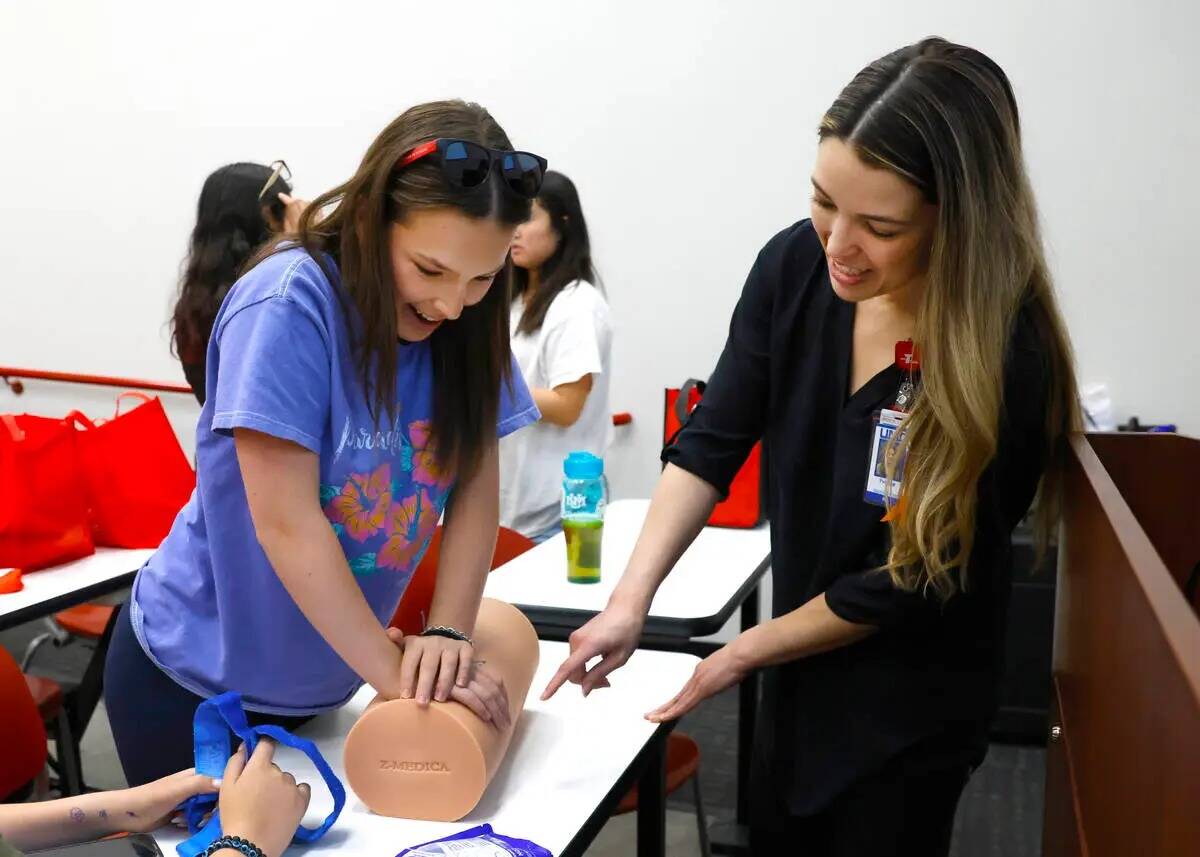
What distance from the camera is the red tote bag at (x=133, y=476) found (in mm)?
2562

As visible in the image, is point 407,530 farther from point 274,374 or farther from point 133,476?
point 133,476

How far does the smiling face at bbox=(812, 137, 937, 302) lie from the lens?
1.17 m

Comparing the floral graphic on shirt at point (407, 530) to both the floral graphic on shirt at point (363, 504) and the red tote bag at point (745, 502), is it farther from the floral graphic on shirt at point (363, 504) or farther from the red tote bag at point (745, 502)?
the red tote bag at point (745, 502)

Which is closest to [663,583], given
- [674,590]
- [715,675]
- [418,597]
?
[674,590]

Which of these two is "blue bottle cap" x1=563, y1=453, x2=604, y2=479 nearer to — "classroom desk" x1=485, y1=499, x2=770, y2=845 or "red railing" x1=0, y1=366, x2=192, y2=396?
"classroom desk" x1=485, y1=499, x2=770, y2=845

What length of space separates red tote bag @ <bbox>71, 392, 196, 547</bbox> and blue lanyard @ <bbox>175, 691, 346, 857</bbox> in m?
1.51

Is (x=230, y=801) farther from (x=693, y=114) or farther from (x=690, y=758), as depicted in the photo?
(x=693, y=114)

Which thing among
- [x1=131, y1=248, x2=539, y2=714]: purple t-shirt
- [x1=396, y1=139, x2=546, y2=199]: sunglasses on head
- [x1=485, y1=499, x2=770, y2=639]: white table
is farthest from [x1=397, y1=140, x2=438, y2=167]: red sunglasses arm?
[x1=485, y1=499, x2=770, y2=639]: white table

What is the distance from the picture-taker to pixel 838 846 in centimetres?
141

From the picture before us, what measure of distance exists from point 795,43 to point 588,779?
3.00 m

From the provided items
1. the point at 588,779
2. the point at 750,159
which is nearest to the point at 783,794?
the point at 588,779

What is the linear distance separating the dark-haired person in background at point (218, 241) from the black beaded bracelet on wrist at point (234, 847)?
1.86 meters

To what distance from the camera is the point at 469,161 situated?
120 centimetres

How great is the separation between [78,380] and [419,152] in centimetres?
402
